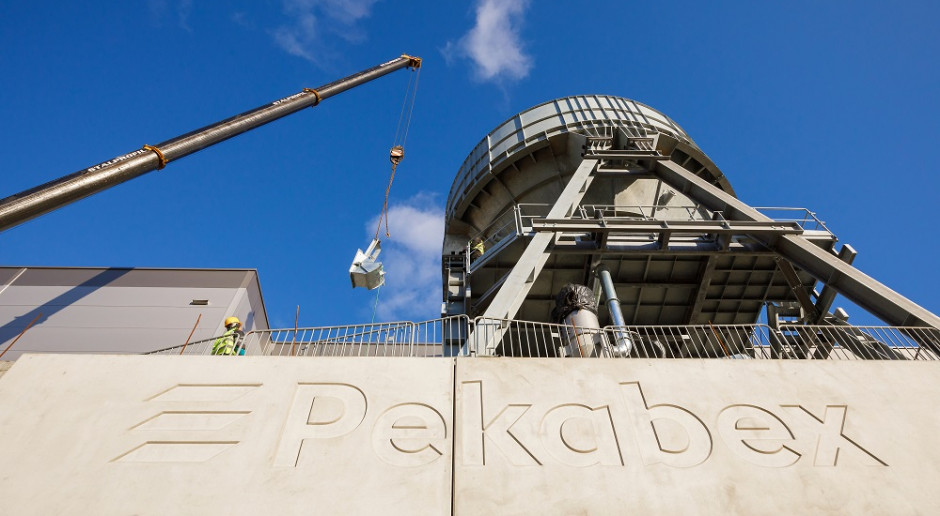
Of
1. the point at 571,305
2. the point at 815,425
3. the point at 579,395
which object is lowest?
the point at 815,425

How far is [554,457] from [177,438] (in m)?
5.36

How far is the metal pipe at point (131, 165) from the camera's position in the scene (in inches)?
317

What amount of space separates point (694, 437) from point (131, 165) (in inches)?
452

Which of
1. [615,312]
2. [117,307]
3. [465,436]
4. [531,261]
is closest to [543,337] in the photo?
[531,261]

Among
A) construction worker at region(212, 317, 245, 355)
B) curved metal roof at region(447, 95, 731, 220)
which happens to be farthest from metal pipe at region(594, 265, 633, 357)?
construction worker at region(212, 317, 245, 355)

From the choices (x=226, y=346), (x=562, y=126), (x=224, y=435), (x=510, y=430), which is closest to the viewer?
(x=224, y=435)

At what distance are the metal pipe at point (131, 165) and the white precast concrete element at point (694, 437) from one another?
7.50m

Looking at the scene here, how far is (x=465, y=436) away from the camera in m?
7.06

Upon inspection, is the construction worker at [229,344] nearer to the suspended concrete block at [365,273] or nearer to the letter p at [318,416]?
the letter p at [318,416]

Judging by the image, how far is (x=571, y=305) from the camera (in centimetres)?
1149

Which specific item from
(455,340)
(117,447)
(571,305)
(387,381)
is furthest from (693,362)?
(117,447)

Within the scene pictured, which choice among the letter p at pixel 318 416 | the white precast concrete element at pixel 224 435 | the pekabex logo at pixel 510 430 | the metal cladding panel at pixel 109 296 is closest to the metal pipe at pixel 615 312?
the pekabex logo at pixel 510 430

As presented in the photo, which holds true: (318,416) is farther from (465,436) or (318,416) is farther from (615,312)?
(615,312)

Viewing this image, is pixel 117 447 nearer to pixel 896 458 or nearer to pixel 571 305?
pixel 571 305
